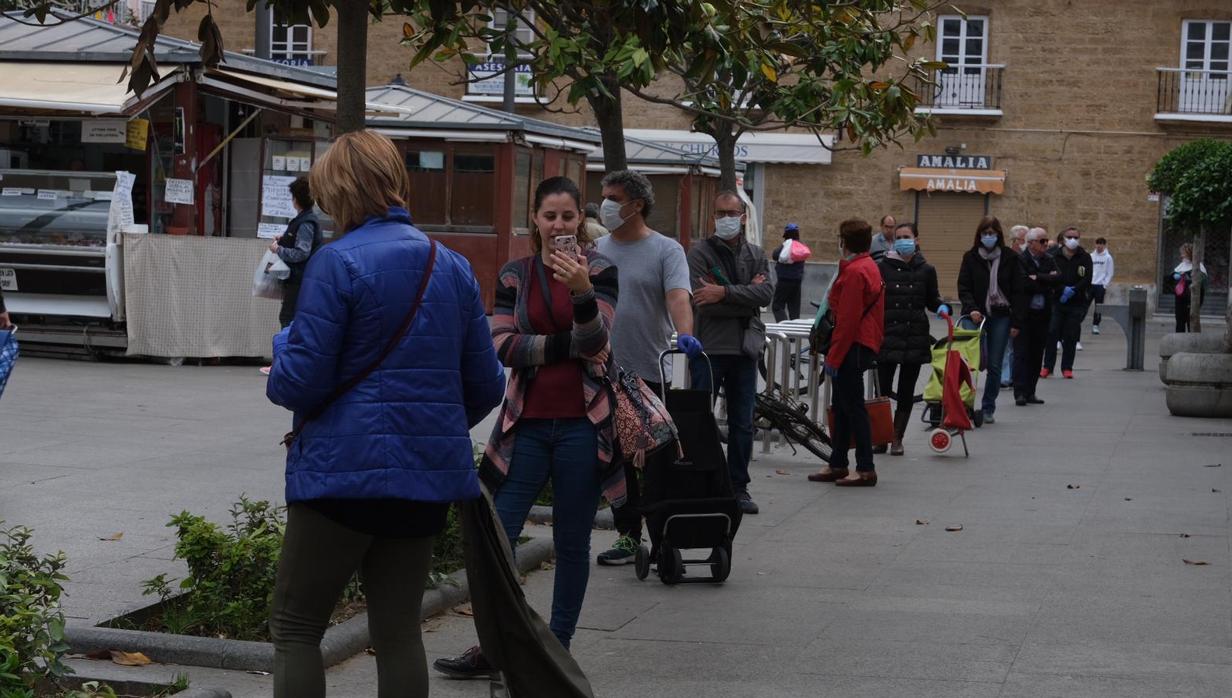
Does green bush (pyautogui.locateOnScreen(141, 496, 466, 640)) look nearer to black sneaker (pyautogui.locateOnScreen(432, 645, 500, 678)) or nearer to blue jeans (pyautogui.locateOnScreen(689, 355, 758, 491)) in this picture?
black sneaker (pyautogui.locateOnScreen(432, 645, 500, 678))

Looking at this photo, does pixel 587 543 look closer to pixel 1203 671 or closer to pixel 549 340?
pixel 549 340

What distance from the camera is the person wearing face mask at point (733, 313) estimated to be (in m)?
9.34

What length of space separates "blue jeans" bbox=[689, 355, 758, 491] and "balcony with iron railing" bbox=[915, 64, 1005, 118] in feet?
95.8

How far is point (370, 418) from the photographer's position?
4.09 m

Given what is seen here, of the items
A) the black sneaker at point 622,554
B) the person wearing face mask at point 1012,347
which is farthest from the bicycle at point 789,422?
the person wearing face mask at point 1012,347

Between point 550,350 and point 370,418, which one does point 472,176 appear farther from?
point 370,418

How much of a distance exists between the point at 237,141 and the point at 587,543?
13304 millimetres

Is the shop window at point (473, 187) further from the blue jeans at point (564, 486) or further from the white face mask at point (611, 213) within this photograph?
the blue jeans at point (564, 486)

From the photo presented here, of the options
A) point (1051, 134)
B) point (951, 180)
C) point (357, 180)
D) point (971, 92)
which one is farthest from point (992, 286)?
point (971, 92)

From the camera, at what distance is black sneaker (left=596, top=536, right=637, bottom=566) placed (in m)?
8.05

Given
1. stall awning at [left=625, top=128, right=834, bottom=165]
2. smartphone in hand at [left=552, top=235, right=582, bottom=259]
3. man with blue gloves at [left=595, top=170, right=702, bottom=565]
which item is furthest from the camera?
stall awning at [left=625, top=128, right=834, bottom=165]

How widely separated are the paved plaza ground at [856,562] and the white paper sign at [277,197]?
12.7ft

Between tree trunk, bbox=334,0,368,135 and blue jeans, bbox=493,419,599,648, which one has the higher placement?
tree trunk, bbox=334,0,368,135

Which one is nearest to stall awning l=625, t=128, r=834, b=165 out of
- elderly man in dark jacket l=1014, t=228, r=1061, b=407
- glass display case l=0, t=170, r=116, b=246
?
elderly man in dark jacket l=1014, t=228, r=1061, b=407
